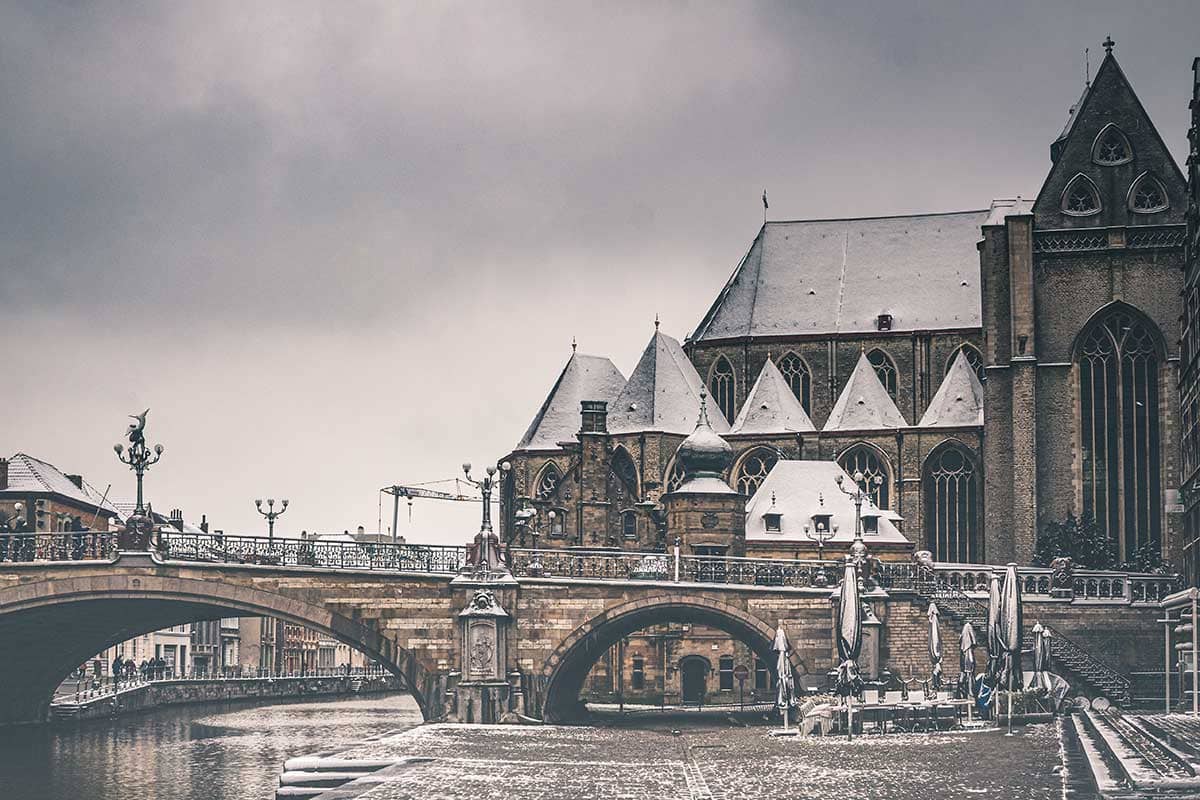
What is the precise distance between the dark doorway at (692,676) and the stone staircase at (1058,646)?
79.8 ft

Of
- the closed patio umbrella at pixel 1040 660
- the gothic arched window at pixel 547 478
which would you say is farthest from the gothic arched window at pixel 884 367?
the closed patio umbrella at pixel 1040 660

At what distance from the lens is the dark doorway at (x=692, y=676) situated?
98.1m

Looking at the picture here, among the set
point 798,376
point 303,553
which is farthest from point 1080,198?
point 303,553

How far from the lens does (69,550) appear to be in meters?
67.2

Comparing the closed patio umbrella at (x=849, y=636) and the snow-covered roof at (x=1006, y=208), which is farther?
the snow-covered roof at (x=1006, y=208)

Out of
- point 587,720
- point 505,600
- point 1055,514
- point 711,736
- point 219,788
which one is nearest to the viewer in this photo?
point 219,788

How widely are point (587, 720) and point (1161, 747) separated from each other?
40.1m

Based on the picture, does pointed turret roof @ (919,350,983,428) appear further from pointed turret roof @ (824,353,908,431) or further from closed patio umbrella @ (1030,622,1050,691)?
closed patio umbrella @ (1030,622,1050,691)

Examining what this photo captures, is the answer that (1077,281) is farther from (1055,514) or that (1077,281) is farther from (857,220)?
(857,220)

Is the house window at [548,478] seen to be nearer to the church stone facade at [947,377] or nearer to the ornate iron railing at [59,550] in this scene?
the church stone facade at [947,377]

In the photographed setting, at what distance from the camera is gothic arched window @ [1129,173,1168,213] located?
89688 millimetres

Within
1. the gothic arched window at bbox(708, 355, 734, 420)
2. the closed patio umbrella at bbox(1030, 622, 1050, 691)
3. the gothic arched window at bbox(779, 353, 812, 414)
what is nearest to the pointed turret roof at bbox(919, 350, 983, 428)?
the gothic arched window at bbox(779, 353, 812, 414)

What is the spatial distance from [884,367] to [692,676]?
2028 cm

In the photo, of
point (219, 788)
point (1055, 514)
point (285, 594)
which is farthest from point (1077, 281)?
point (219, 788)
